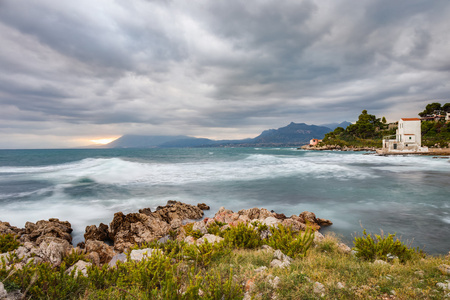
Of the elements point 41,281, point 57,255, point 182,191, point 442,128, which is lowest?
point 182,191

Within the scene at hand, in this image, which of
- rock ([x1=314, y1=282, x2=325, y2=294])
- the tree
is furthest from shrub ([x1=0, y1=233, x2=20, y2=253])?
the tree

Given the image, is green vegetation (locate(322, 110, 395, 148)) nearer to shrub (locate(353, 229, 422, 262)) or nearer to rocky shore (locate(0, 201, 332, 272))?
rocky shore (locate(0, 201, 332, 272))

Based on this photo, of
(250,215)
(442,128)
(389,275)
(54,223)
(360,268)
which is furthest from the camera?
(442,128)

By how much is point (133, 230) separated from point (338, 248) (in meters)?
7.57

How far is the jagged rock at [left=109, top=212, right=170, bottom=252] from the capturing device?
8477 mm

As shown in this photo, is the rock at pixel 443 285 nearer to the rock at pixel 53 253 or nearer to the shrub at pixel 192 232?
the shrub at pixel 192 232

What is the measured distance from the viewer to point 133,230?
9.14 metres

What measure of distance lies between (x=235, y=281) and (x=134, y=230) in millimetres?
6300

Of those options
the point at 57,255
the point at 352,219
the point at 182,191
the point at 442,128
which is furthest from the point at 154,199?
the point at 442,128

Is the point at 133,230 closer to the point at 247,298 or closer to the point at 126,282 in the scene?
the point at 126,282

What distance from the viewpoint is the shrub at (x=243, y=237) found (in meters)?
6.80

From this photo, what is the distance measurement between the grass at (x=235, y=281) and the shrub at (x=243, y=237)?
165cm

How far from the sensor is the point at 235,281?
13.9ft

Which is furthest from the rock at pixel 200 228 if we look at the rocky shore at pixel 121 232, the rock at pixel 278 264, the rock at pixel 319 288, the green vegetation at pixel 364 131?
the green vegetation at pixel 364 131
